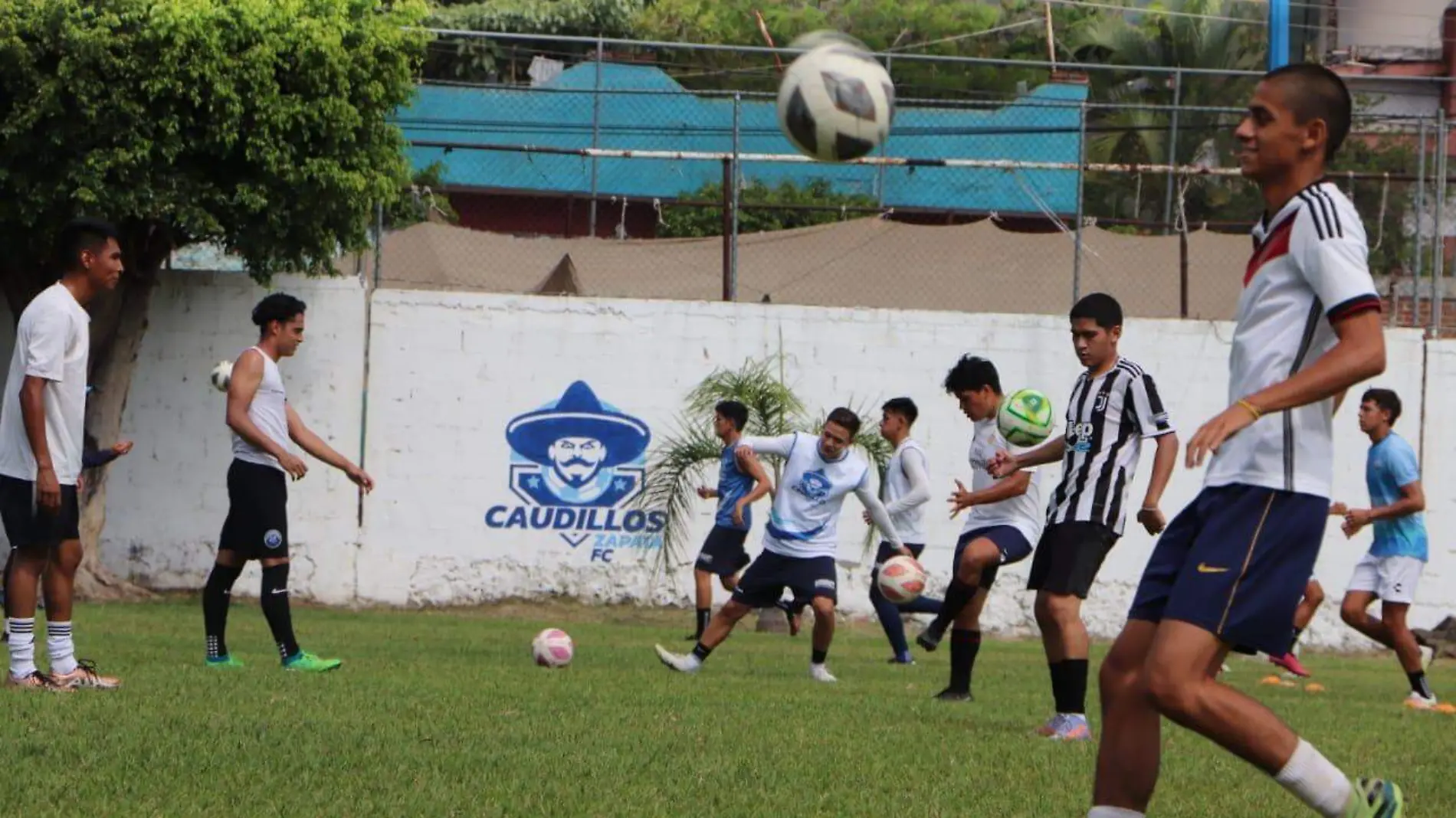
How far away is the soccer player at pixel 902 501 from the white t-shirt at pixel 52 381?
4.92m

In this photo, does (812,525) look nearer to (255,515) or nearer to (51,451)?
(255,515)

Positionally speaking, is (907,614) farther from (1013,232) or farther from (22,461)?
(22,461)

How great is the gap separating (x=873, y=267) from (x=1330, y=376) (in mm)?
14105

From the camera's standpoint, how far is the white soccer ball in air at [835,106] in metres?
8.87

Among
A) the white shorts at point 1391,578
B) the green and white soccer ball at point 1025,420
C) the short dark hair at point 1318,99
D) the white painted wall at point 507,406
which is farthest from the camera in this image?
the white painted wall at point 507,406

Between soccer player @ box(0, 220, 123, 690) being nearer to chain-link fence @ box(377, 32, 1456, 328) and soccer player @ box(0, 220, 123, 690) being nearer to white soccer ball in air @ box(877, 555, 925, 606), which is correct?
chain-link fence @ box(377, 32, 1456, 328)

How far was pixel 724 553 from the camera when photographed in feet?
47.2

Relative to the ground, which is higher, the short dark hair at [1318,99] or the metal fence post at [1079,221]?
the metal fence post at [1079,221]

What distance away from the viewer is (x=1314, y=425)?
15.5 ft

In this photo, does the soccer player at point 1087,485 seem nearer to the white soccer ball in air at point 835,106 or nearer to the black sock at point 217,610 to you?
the white soccer ball in air at point 835,106

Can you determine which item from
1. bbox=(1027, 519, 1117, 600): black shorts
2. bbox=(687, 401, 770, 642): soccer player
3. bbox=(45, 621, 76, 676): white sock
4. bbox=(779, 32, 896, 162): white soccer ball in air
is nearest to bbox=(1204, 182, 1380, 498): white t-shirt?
bbox=(1027, 519, 1117, 600): black shorts

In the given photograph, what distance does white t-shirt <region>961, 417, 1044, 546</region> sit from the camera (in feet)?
33.8

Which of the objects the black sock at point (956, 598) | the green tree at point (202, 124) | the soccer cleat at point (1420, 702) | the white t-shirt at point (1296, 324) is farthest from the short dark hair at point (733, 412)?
the white t-shirt at point (1296, 324)

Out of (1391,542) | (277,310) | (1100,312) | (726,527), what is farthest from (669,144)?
(1100,312)
